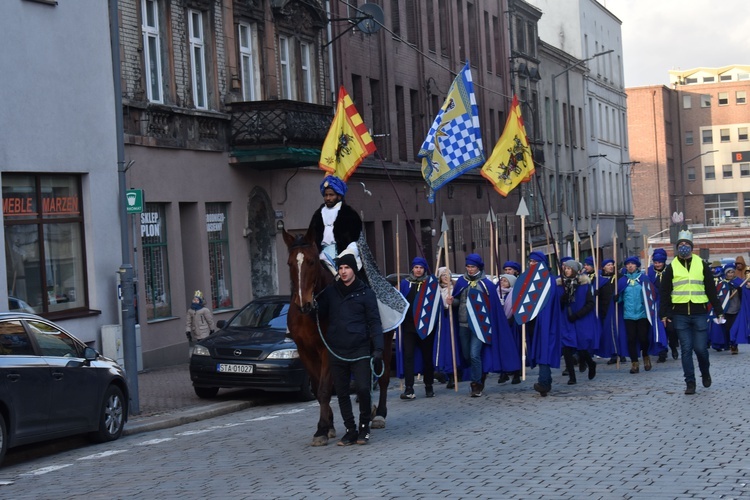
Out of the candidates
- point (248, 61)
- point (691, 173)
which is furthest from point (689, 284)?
point (691, 173)

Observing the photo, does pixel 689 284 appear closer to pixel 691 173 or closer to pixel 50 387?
pixel 50 387

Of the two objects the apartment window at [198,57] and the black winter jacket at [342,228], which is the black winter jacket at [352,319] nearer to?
the black winter jacket at [342,228]

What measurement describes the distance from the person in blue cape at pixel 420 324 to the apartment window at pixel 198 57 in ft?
40.9

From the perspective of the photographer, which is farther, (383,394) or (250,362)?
(250,362)

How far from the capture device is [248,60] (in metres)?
32.6

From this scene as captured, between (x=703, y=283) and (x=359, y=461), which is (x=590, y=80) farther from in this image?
(x=359, y=461)

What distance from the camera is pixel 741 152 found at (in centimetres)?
13338

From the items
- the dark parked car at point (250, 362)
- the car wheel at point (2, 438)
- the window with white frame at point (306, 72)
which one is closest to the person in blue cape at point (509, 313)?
the dark parked car at point (250, 362)

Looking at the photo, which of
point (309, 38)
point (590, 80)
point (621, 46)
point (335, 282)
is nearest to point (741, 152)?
point (621, 46)

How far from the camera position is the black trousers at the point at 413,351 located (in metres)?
18.0

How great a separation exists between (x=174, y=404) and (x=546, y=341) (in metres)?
5.60

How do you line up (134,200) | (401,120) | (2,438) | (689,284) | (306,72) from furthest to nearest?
(401,120) < (306,72) < (134,200) < (689,284) < (2,438)

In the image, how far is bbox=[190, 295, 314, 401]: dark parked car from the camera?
18969 millimetres

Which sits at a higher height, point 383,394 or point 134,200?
point 134,200
